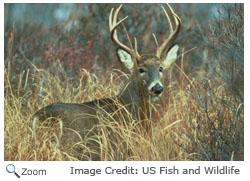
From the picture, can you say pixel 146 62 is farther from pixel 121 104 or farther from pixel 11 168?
pixel 11 168

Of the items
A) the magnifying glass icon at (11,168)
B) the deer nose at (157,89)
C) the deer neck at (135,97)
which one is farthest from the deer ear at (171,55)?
the magnifying glass icon at (11,168)

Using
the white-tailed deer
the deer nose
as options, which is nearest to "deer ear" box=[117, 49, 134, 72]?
the white-tailed deer

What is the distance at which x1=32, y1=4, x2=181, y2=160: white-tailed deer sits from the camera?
540 centimetres

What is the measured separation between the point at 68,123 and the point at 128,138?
0.69 metres

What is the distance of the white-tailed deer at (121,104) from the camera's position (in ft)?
17.7

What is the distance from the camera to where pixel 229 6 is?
548cm

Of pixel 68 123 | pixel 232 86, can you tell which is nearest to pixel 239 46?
pixel 232 86

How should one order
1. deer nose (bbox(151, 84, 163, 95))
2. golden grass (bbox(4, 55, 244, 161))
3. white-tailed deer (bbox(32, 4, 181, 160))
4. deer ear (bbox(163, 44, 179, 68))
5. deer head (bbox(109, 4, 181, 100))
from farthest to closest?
1. deer ear (bbox(163, 44, 179, 68))
2. deer head (bbox(109, 4, 181, 100))
3. deer nose (bbox(151, 84, 163, 95))
4. white-tailed deer (bbox(32, 4, 181, 160))
5. golden grass (bbox(4, 55, 244, 161))

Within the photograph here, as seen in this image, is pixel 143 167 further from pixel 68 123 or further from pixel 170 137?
pixel 68 123

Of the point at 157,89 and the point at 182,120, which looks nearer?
the point at 182,120

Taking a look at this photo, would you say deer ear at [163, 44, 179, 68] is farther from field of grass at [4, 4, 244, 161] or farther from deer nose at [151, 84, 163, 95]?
deer nose at [151, 84, 163, 95]

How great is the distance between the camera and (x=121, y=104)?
6.12m

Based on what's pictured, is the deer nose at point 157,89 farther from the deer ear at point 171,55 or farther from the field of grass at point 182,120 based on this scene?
the deer ear at point 171,55

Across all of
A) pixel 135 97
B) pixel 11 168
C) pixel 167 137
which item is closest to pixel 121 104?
pixel 135 97
